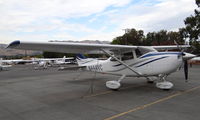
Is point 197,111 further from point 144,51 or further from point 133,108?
point 144,51

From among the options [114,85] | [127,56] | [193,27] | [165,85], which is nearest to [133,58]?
[127,56]

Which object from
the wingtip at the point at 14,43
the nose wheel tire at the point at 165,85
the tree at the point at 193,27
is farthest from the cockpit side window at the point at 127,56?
the tree at the point at 193,27

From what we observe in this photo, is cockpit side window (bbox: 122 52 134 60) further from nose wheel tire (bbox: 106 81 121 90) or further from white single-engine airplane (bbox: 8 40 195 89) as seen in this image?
nose wheel tire (bbox: 106 81 121 90)

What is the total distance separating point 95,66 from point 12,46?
17.0 feet

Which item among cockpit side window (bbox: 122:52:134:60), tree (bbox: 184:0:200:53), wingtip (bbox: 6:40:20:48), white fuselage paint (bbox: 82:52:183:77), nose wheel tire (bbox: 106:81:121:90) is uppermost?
tree (bbox: 184:0:200:53)

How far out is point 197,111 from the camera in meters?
4.76

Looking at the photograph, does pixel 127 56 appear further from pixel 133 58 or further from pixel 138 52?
pixel 138 52

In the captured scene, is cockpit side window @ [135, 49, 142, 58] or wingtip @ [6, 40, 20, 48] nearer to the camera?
wingtip @ [6, 40, 20, 48]

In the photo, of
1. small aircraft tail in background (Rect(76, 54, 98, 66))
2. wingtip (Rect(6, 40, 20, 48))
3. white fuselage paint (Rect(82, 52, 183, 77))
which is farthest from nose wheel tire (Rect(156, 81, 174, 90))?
wingtip (Rect(6, 40, 20, 48))

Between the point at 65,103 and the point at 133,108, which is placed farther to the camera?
the point at 65,103

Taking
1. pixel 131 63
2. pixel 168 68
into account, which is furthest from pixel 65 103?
pixel 168 68

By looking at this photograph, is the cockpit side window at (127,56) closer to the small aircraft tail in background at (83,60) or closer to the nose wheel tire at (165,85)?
the nose wheel tire at (165,85)

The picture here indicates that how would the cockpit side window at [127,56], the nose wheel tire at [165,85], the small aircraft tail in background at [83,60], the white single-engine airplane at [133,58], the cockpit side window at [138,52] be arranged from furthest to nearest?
the small aircraft tail in background at [83,60] → the cockpit side window at [127,56] → the cockpit side window at [138,52] → the nose wheel tire at [165,85] → the white single-engine airplane at [133,58]

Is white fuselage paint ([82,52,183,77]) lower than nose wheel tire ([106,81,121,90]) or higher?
higher
